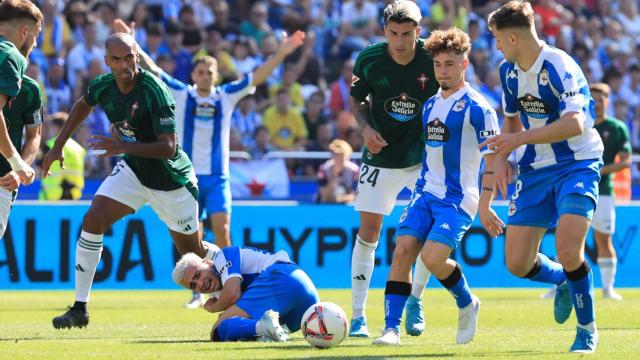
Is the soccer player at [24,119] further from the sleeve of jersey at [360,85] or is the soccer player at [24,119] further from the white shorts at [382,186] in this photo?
the white shorts at [382,186]

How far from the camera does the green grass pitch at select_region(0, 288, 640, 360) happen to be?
8.14 meters

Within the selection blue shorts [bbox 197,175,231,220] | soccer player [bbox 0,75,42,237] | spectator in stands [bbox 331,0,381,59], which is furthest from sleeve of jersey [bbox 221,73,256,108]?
spectator in stands [bbox 331,0,381,59]

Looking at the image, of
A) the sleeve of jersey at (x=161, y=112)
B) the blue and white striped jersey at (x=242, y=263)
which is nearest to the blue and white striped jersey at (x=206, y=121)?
the sleeve of jersey at (x=161, y=112)

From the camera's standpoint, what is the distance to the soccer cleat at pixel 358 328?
980cm

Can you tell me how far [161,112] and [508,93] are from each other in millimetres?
3109

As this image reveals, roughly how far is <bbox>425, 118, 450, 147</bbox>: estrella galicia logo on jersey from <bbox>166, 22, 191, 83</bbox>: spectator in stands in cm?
1233

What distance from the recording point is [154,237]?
16.3 m

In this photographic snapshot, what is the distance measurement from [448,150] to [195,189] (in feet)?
9.09

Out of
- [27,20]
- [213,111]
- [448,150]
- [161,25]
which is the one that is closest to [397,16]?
[448,150]

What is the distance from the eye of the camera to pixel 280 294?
9.10m

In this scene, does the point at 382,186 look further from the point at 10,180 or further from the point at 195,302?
the point at 195,302

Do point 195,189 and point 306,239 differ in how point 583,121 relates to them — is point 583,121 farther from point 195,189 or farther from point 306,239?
point 306,239

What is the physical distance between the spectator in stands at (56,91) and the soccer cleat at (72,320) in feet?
34.0

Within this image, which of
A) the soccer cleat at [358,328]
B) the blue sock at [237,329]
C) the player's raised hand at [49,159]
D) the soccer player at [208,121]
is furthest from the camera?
the soccer player at [208,121]
